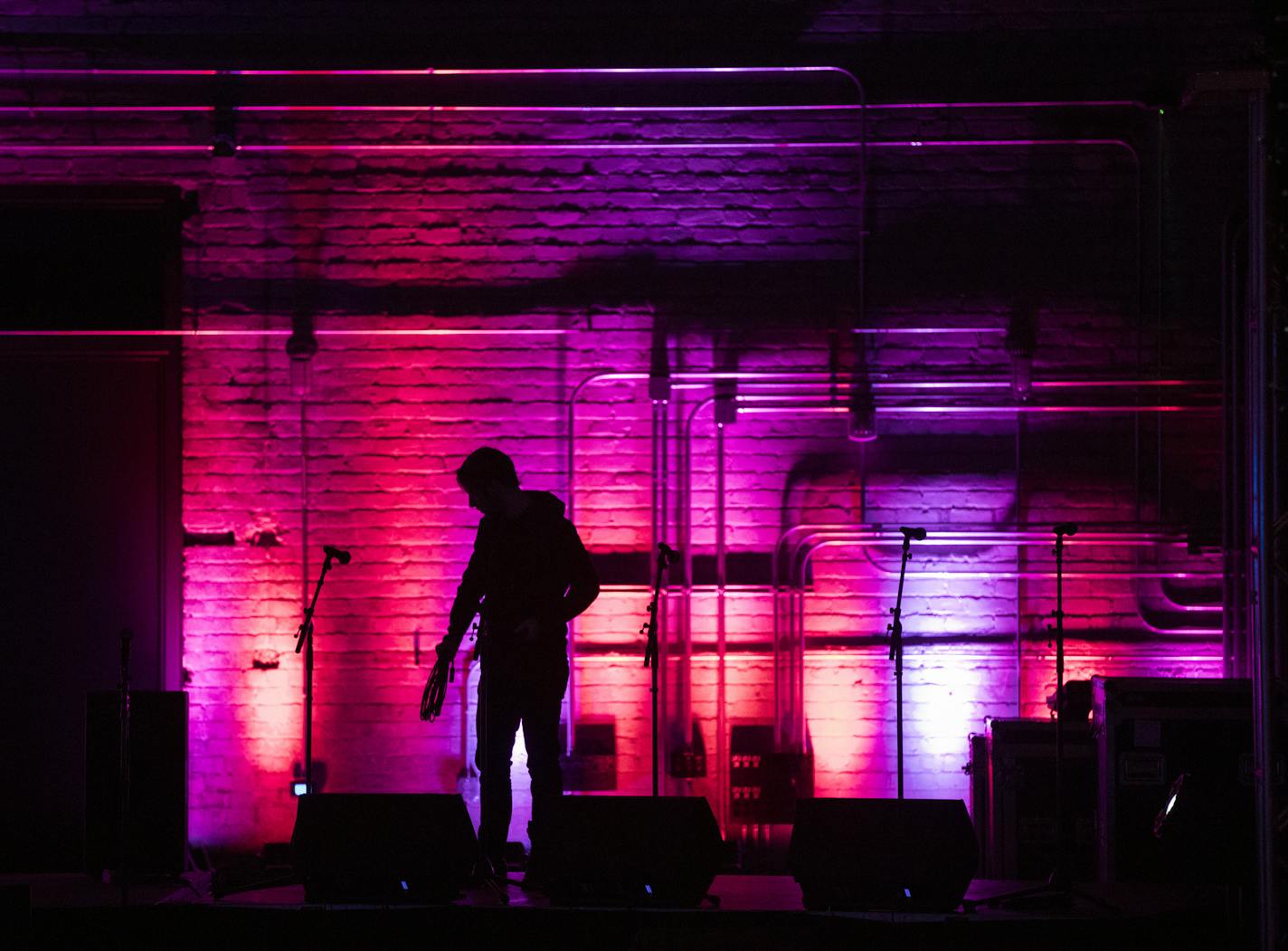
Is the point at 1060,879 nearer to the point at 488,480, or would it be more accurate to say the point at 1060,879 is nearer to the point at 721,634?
the point at 721,634

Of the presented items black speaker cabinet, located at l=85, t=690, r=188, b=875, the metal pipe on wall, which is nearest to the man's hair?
black speaker cabinet, located at l=85, t=690, r=188, b=875

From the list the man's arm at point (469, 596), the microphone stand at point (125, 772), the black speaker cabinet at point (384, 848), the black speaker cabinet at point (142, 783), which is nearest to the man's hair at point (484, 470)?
the man's arm at point (469, 596)

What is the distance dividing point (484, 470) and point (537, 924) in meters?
1.77

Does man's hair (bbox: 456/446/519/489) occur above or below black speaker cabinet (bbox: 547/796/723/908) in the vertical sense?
above

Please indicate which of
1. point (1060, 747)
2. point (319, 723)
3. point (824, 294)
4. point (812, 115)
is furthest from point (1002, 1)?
point (319, 723)

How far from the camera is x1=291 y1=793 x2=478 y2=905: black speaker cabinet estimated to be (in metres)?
4.87

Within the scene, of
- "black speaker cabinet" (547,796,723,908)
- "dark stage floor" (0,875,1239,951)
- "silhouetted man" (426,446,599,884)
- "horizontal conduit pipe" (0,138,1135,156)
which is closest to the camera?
"dark stage floor" (0,875,1239,951)

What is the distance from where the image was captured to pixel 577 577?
18.4 feet

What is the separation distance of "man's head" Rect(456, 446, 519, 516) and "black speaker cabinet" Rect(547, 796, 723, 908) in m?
1.31

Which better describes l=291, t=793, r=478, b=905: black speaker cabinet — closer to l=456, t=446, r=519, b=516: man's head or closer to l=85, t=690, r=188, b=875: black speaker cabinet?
l=85, t=690, r=188, b=875: black speaker cabinet

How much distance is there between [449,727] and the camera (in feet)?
22.4

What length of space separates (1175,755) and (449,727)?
3401 mm

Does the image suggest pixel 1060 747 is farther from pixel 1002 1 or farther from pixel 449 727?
pixel 1002 1

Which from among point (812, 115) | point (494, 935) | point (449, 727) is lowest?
point (494, 935)
